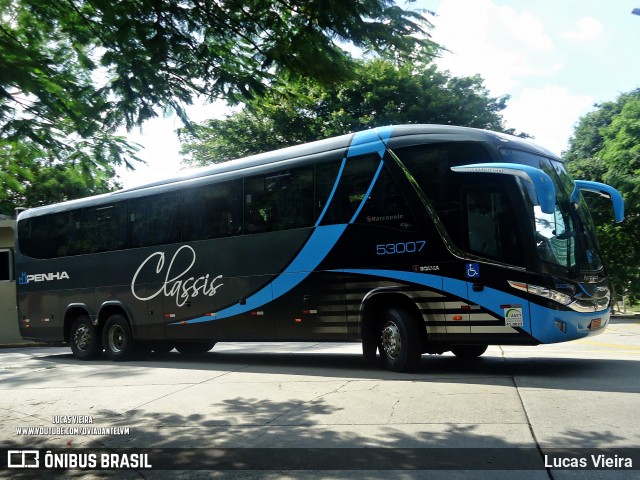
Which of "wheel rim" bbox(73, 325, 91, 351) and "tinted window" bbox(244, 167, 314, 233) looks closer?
"tinted window" bbox(244, 167, 314, 233)

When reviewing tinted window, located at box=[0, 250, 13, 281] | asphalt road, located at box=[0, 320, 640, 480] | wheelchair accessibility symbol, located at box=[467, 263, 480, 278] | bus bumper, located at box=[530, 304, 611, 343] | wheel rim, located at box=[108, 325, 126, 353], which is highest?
tinted window, located at box=[0, 250, 13, 281]

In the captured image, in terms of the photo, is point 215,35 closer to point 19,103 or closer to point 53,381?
point 19,103

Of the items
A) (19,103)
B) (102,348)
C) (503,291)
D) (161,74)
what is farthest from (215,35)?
(102,348)

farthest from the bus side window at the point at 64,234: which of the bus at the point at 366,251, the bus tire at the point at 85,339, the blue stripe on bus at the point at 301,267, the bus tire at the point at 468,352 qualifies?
the bus tire at the point at 468,352

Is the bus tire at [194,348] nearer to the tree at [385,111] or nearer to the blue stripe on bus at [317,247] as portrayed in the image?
the blue stripe on bus at [317,247]

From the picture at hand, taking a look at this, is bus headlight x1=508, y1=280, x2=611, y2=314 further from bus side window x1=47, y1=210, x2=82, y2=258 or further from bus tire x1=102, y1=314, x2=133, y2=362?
bus side window x1=47, y1=210, x2=82, y2=258

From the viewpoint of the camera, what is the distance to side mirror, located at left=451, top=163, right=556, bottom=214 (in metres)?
8.23

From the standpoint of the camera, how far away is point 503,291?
879 centimetres

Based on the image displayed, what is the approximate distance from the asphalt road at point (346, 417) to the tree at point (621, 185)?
1271cm

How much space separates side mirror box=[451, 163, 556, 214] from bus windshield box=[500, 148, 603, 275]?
0.75 feet

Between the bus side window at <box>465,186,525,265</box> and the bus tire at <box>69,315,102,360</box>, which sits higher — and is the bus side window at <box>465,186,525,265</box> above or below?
above

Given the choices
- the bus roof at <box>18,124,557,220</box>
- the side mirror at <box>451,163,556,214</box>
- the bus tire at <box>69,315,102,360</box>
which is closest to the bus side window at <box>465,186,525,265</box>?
the side mirror at <box>451,163,556,214</box>

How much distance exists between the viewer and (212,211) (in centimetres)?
1243

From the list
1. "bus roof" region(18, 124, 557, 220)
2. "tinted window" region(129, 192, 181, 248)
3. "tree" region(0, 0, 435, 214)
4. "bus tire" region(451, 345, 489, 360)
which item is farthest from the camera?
"tinted window" region(129, 192, 181, 248)
